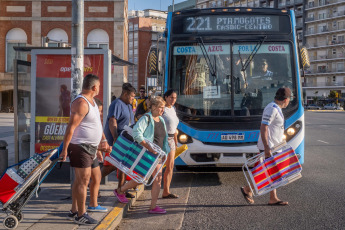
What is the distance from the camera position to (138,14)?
12662 cm

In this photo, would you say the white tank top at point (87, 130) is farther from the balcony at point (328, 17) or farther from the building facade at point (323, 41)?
the balcony at point (328, 17)

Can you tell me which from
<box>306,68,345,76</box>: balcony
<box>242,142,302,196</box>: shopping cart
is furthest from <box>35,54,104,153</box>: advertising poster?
<box>306,68,345,76</box>: balcony

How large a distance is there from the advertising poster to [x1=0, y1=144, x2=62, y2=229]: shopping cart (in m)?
3.01

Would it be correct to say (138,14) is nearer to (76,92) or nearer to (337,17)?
(337,17)

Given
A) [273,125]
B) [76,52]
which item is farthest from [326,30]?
[76,52]

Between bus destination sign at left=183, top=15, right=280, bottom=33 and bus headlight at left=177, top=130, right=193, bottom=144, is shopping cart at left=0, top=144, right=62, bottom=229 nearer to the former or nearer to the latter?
bus headlight at left=177, top=130, right=193, bottom=144

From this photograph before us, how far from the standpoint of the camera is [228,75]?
9.16 metres

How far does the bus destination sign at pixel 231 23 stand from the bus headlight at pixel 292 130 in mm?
1985

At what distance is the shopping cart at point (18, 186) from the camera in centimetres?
525

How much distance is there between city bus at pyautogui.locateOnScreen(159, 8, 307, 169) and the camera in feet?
28.6

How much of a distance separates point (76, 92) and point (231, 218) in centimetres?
280

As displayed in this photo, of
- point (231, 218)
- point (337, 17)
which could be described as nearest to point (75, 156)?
point (231, 218)

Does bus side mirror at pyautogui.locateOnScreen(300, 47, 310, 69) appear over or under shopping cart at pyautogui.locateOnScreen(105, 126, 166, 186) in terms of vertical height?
over

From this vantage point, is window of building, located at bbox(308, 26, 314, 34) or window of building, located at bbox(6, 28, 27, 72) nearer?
window of building, located at bbox(6, 28, 27, 72)
